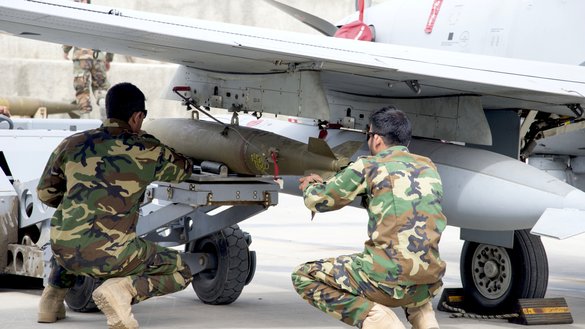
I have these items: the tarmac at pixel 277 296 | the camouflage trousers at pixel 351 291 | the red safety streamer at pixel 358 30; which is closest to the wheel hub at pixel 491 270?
the tarmac at pixel 277 296

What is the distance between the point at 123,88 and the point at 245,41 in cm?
91

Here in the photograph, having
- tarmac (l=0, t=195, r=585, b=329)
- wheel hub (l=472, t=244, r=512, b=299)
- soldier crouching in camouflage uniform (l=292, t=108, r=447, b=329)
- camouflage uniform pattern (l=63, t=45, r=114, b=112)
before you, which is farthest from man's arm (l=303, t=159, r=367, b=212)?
camouflage uniform pattern (l=63, t=45, r=114, b=112)

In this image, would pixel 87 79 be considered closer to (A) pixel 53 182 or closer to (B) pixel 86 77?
(B) pixel 86 77

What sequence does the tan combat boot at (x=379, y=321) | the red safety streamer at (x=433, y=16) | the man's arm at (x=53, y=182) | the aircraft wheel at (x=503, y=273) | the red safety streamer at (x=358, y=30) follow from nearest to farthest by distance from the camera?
the tan combat boot at (x=379, y=321)
the man's arm at (x=53, y=182)
the aircraft wheel at (x=503, y=273)
the red safety streamer at (x=433, y=16)
the red safety streamer at (x=358, y=30)

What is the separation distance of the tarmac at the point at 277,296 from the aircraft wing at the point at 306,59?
1.58m

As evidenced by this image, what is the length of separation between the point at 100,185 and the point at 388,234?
6.82 ft

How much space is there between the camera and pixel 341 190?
6.13 meters

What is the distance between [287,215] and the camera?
17266 mm

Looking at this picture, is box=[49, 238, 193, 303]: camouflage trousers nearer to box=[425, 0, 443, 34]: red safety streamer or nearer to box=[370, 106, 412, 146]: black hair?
box=[370, 106, 412, 146]: black hair

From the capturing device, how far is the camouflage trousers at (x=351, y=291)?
6.07 m

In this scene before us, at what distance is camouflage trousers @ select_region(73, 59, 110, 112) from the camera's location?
2050 cm

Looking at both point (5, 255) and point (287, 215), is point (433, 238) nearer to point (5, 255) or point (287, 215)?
point (5, 255)

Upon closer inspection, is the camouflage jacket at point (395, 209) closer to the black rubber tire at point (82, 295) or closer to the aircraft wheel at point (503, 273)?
the black rubber tire at point (82, 295)

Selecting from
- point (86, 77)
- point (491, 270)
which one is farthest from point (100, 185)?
point (86, 77)
